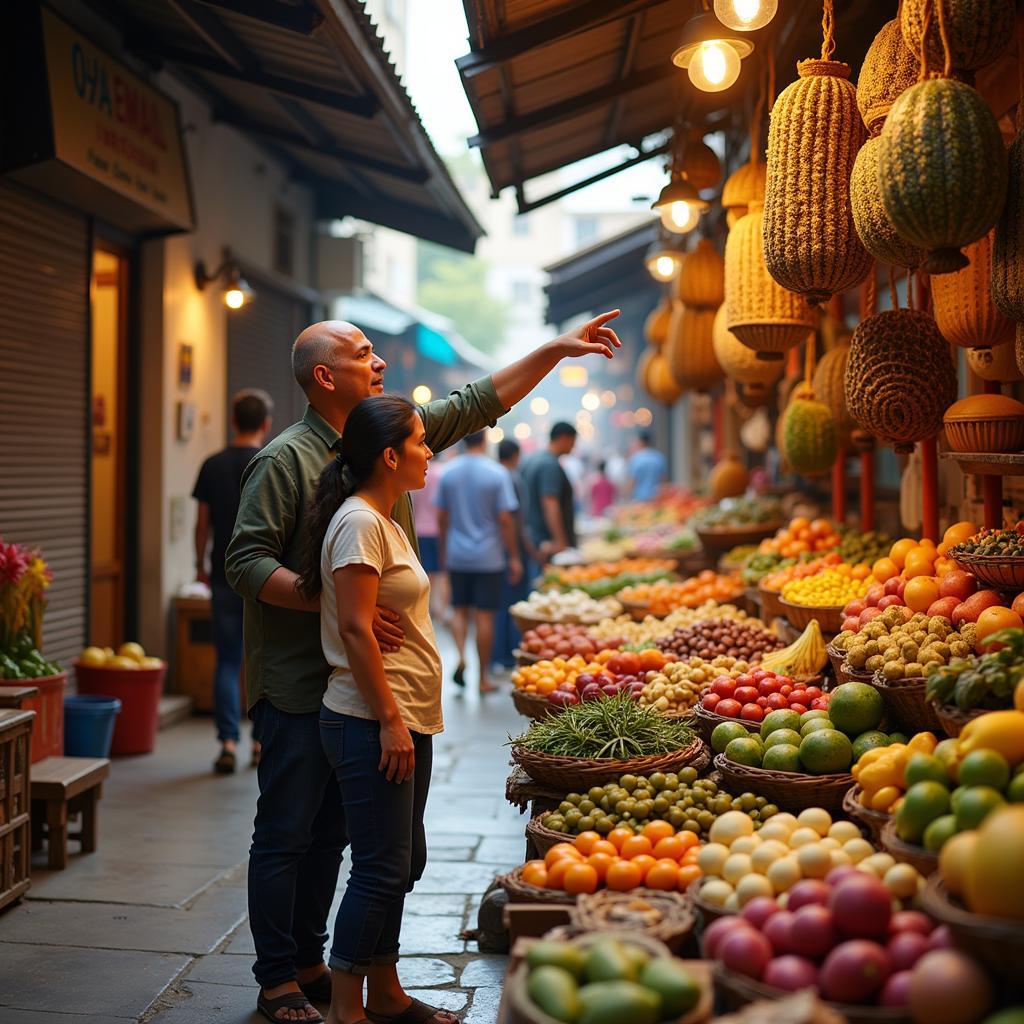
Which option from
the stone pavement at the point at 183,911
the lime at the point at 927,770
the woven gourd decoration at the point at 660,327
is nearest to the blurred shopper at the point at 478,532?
the woven gourd decoration at the point at 660,327

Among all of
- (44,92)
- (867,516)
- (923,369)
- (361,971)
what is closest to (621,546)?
(867,516)

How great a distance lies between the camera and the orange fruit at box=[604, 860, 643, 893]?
280 centimetres

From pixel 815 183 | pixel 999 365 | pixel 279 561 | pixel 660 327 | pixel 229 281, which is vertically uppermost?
pixel 229 281

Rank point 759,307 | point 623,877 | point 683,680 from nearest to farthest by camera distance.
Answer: point 623,877 → point 683,680 → point 759,307

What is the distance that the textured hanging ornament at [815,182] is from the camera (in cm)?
356

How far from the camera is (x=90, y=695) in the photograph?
6922mm

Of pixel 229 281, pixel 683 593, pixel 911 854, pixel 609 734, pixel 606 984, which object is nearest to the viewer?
pixel 606 984

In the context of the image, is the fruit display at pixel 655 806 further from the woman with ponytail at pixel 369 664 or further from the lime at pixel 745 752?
the woman with ponytail at pixel 369 664

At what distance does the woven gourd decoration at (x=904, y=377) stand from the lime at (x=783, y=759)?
1.20m

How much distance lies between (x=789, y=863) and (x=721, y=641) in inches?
103

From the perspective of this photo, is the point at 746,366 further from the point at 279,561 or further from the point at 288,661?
the point at 288,661

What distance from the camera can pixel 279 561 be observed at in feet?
11.8

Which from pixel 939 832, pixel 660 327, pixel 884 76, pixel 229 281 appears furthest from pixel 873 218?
pixel 660 327

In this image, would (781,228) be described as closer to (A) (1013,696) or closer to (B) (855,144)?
(B) (855,144)
